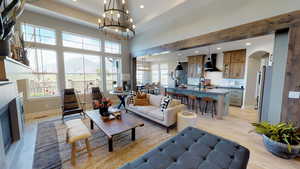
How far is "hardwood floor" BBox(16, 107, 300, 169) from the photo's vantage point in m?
1.95

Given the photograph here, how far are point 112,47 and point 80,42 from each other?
149 cm

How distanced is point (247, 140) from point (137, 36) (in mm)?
5947

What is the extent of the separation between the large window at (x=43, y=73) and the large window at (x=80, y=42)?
69 centimetres

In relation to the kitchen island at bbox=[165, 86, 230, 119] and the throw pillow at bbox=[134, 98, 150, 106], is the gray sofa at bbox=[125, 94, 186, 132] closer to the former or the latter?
the throw pillow at bbox=[134, 98, 150, 106]

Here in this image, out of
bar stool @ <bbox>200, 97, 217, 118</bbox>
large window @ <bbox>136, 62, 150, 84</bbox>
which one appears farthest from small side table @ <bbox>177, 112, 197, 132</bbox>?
large window @ <bbox>136, 62, 150, 84</bbox>

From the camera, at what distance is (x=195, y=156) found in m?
1.30

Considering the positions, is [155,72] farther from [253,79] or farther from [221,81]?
[253,79]

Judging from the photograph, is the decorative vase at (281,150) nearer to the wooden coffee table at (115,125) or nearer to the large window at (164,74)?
the wooden coffee table at (115,125)

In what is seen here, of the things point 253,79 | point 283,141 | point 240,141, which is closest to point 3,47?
point 240,141

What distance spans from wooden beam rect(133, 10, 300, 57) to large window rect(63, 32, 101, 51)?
3733 millimetres

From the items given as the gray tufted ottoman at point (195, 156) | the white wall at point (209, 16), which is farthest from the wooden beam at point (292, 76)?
the gray tufted ottoman at point (195, 156)

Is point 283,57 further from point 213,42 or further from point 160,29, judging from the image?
point 160,29

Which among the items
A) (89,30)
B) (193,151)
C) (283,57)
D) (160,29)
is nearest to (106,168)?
(193,151)

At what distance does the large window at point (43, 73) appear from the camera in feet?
13.4
